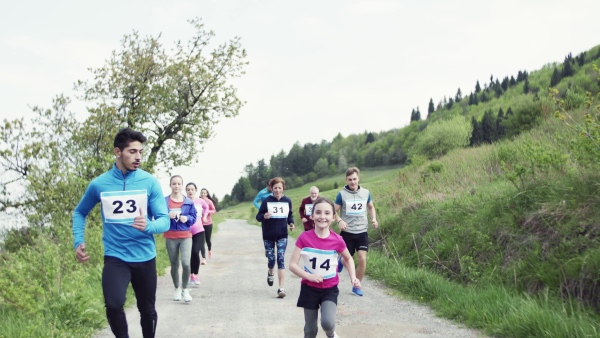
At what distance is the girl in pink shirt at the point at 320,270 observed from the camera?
5.05 metres

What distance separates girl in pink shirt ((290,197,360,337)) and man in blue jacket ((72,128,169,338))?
1.42m

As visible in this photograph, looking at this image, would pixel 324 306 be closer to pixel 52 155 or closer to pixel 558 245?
pixel 558 245

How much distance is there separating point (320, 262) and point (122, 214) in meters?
1.97

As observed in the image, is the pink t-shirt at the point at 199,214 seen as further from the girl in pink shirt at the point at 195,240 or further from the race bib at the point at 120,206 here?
the race bib at the point at 120,206

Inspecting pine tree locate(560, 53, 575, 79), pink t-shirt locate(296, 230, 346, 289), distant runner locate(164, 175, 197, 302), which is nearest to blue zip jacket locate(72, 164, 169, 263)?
pink t-shirt locate(296, 230, 346, 289)

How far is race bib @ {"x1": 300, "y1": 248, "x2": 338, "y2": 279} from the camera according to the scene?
17.0 feet

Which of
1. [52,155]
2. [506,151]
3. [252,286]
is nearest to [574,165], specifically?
[506,151]

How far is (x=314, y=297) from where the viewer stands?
5.09 m

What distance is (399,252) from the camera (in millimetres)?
12219

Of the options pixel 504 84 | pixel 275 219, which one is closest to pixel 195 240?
pixel 275 219

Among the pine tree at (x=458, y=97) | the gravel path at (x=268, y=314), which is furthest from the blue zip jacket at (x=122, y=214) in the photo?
the pine tree at (x=458, y=97)

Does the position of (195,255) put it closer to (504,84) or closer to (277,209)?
(277,209)

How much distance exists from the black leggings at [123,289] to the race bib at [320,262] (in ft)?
5.00

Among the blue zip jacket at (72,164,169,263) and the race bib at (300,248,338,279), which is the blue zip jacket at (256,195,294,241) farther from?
the blue zip jacket at (72,164,169,263)
